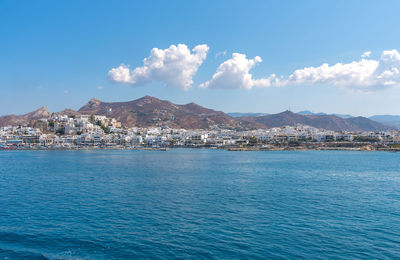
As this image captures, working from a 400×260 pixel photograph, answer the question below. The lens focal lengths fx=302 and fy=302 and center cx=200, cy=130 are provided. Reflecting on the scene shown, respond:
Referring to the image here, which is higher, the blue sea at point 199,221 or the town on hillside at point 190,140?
the town on hillside at point 190,140

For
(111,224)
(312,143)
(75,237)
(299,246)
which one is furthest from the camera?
(312,143)

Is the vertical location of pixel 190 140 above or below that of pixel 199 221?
above

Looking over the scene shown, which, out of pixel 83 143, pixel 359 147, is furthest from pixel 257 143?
pixel 83 143

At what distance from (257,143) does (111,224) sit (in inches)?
4122

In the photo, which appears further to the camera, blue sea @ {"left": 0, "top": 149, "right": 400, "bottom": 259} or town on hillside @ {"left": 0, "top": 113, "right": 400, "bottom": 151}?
town on hillside @ {"left": 0, "top": 113, "right": 400, "bottom": 151}

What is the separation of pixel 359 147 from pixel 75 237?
103499mm

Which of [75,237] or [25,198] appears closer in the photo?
[75,237]

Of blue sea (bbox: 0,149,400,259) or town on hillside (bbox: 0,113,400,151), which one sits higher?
town on hillside (bbox: 0,113,400,151)

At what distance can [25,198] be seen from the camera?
22750 mm

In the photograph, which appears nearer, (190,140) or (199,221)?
(199,221)

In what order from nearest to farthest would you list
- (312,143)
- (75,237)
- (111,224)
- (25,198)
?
(75,237) → (111,224) → (25,198) → (312,143)

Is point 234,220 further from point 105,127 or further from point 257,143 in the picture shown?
point 105,127

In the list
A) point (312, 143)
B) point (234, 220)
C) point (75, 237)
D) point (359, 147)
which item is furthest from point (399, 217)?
point (312, 143)

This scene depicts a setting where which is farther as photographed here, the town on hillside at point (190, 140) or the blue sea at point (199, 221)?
the town on hillside at point (190, 140)
